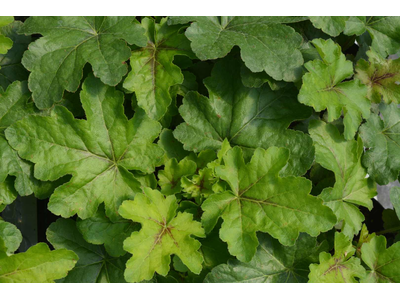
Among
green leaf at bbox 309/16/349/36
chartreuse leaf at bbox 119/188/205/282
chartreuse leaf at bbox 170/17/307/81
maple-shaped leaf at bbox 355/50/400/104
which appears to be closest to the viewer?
chartreuse leaf at bbox 119/188/205/282

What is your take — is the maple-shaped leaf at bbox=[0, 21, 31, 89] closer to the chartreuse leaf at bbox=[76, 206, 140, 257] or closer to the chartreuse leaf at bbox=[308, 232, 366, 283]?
the chartreuse leaf at bbox=[76, 206, 140, 257]

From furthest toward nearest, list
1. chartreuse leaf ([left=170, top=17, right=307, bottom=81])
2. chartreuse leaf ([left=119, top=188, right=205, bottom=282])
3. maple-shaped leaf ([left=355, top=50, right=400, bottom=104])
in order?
1. maple-shaped leaf ([left=355, top=50, right=400, bottom=104])
2. chartreuse leaf ([left=170, top=17, right=307, bottom=81])
3. chartreuse leaf ([left=119, top=188, right=205, bottom=282])

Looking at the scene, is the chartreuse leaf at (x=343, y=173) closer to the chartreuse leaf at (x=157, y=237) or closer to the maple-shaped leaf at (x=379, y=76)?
the maple-shaped leaf at (x=379, y=76)

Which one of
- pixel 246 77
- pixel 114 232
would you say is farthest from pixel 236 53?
pixel 114 232

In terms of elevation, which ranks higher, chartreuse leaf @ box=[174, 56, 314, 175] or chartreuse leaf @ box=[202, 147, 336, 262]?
chartreuse leaf @ box=[174, 56, 314, 175]

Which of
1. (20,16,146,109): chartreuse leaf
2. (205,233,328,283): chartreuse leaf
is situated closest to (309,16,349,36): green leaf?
(20,16,146,109): chartreuse leaf

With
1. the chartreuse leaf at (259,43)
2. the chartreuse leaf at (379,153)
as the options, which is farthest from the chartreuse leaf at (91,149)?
the chartreuse leaf at (379,153)

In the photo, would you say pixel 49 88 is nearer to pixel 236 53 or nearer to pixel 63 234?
pixel 63 234
